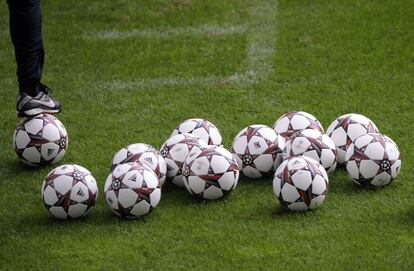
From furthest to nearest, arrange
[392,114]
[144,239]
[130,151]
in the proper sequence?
1. [392,114]
2. [130,151]
3. [144,239]

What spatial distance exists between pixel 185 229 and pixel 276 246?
31.8 inches

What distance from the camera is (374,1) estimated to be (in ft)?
40.1

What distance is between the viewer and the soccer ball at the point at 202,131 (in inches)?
323

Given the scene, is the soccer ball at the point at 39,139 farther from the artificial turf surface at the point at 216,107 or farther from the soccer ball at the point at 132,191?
the soccer ball at the point at 132,191

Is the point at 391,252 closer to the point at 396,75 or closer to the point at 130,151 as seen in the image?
the point at 130,151

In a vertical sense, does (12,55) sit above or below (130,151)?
below

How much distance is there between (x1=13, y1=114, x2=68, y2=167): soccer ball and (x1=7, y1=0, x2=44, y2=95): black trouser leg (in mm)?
373

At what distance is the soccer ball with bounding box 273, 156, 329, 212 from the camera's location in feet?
24.0

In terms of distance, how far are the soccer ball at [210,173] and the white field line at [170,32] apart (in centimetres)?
422

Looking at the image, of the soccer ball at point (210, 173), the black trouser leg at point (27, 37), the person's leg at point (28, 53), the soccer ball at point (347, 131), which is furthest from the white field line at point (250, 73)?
the soccer ball at point (210, 173)

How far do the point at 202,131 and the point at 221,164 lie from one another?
75 cm

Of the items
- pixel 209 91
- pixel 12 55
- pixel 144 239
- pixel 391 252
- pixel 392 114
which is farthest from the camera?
pixel 12 55

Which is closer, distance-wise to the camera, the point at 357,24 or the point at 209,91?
the point at 209,91

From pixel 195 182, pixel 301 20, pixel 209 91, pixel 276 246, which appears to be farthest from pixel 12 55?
pixel 276 246
